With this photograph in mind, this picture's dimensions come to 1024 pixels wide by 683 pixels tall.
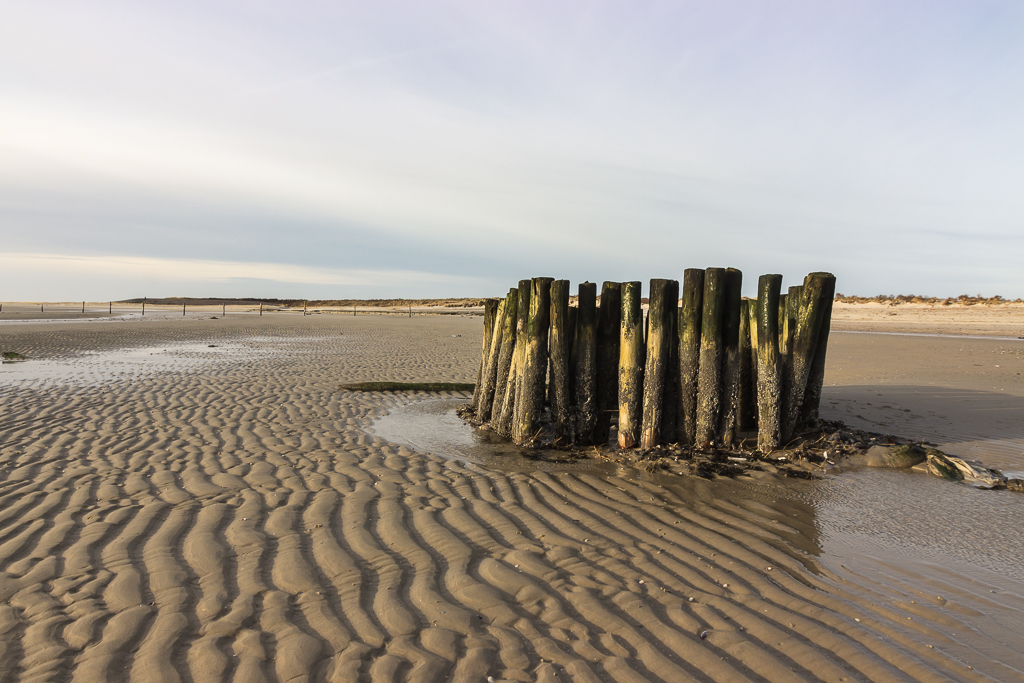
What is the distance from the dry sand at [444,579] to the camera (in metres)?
2.91

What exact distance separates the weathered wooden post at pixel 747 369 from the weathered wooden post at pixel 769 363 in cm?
14

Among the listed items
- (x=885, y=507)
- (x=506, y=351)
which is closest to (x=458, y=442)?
(x=506, y=351)

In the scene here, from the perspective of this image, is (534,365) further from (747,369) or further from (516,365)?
(747,369)

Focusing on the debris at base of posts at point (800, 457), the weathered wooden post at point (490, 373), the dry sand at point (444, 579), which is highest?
the weathered wooden post at point (490, 373)

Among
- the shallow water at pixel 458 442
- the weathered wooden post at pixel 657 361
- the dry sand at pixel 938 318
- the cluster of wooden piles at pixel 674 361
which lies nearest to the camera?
the shallow water at pixel 458 442

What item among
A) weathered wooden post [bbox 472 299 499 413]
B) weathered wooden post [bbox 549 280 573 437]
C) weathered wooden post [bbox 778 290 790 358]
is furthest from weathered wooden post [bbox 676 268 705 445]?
weathered wooden post [bbox 472 299 499 413]

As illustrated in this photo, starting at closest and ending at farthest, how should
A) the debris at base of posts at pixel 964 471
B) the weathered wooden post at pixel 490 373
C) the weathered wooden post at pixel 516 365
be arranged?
the debris at base of posts at pixel 964 471
the weathered wooden post at pixel 516 365
the weathered wooden post at pixel 490 373

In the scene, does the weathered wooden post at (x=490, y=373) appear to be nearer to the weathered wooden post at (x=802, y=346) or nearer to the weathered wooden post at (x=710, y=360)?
the weathered wooden post at (x=710, y=360)

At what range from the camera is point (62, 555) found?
398 cm

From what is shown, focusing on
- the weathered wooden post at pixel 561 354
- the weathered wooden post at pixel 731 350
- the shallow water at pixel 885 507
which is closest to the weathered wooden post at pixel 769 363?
the weathered wooden post at pixel 731 350

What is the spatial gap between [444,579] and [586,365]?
3877mm

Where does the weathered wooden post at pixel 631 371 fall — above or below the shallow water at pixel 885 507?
above

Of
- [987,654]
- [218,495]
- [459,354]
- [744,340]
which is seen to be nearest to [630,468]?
[744,340]

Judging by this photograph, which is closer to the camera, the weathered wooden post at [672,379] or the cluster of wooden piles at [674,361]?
the cluster of wooden piles at [674,361]
